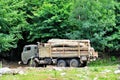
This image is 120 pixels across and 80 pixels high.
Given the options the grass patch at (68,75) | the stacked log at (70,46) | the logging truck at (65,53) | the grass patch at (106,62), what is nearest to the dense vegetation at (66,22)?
the grass patch at (106,62)

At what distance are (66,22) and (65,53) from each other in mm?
4965

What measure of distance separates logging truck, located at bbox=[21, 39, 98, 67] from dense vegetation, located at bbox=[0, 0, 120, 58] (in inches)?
112

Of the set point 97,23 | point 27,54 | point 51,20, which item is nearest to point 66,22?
point 51,20

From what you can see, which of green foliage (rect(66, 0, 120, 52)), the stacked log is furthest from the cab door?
green foliage (rect(66, 0, 120, 52))

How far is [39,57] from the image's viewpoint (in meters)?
25.4

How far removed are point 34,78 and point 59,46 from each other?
11655mm

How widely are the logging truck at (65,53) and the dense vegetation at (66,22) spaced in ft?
9.35

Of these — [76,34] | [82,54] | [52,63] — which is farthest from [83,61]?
[76,34]

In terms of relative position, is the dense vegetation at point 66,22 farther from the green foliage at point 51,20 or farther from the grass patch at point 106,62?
the grass patch at point 106,62

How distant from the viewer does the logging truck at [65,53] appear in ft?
80.1

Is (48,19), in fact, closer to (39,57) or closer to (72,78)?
(39,57)

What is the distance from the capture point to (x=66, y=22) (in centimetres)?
2903

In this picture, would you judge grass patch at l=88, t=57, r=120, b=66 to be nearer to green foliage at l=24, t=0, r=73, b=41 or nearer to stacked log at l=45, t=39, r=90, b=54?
stacked log at l=45, t=39, r=90, b=54

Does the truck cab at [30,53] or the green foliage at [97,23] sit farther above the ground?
the green foliage at [97,23]
